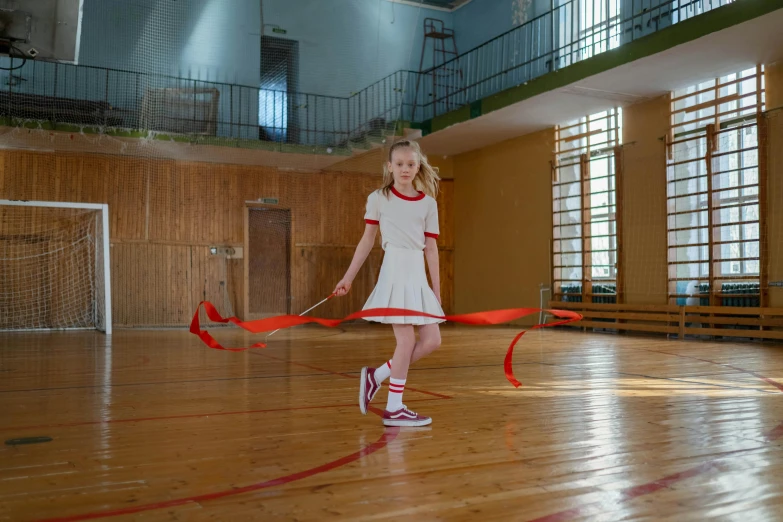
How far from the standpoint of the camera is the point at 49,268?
11.5 meters

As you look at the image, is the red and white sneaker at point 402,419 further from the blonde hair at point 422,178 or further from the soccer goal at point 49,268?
the soccer goal at point 49,268

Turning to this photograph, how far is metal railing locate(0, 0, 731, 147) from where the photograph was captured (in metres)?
10.6

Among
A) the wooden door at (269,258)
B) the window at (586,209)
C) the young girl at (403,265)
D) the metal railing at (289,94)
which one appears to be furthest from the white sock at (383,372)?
the wooden door at (269,258)

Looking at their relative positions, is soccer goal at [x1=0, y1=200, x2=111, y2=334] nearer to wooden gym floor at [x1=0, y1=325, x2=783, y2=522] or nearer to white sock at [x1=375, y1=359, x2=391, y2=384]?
wooden gym floor at [x1=0, y1=325, x2=783, y2=522]

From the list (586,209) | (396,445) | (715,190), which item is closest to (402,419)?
(396,445)

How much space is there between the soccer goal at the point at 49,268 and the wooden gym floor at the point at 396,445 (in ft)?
20.9

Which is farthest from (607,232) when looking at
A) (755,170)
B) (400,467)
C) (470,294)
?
(400,467)

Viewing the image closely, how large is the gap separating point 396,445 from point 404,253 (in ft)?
2.59

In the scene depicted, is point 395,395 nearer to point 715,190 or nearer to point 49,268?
point 715,190

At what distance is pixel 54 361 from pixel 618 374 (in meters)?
4.57

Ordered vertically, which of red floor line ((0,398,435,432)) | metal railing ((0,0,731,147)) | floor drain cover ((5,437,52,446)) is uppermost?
metal railing ((0,0,731,147))

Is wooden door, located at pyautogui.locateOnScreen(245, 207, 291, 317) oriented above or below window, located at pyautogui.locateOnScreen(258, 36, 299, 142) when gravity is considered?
below

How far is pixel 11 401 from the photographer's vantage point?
385cm

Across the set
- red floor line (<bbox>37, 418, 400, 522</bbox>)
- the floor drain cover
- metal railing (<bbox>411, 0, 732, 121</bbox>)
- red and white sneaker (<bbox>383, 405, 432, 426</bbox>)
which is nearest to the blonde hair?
red and white sneaker (<bbox>383, 405, 432, 426</bbox>)
